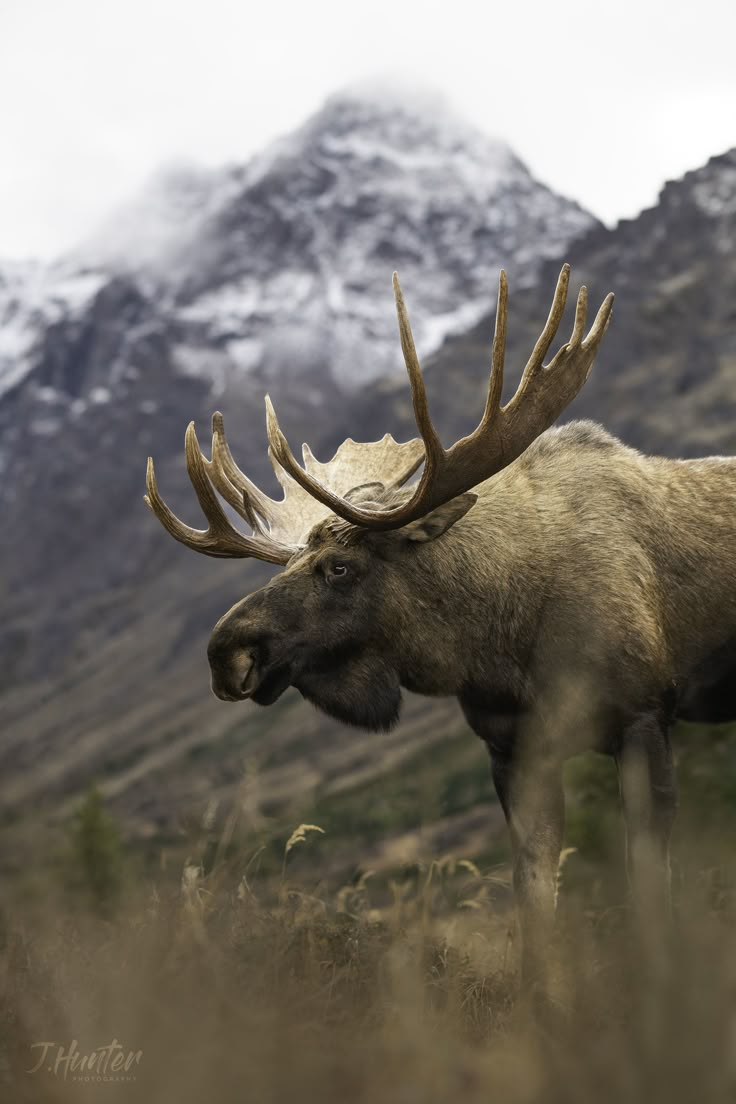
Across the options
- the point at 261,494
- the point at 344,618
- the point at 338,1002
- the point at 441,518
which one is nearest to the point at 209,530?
the point at 261,494

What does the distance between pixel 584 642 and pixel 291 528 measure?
250cm

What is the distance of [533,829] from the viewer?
6.85 meters

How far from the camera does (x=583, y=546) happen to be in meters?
6.87

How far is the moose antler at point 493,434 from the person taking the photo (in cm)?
670

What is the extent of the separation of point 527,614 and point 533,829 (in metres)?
1.28

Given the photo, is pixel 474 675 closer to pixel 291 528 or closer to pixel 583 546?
pixel 583 546

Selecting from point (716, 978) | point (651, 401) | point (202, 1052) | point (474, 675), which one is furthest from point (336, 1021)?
point (651, 401)

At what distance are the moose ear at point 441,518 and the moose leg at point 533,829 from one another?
1.46m

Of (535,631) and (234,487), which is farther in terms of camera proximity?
(234,487)
